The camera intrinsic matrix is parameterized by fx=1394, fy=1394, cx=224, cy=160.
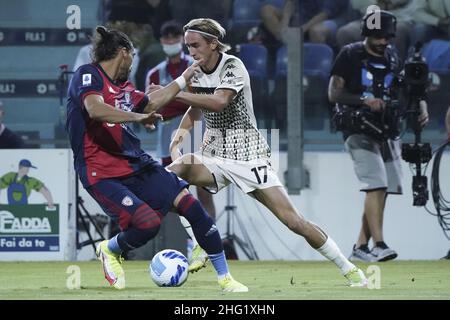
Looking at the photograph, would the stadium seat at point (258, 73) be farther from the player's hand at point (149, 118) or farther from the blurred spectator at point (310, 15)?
the player's hand at point (149, 118)

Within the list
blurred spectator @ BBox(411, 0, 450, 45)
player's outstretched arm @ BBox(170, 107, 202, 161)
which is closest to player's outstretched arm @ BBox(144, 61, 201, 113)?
player's outstretched arm @ BBox(170, 107, 202, 161)

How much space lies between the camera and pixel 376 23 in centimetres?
1566

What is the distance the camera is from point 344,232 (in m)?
16.1

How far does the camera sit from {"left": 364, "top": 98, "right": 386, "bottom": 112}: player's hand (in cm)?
1581

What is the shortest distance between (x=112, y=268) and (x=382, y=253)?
5528 mm

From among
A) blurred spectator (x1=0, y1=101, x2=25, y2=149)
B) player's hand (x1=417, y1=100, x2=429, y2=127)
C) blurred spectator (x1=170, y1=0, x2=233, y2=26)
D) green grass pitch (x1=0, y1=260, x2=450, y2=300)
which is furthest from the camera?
blurred spectator (x1=170, y1=0, x2=233, y2=26)

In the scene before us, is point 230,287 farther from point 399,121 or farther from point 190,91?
point 399,121

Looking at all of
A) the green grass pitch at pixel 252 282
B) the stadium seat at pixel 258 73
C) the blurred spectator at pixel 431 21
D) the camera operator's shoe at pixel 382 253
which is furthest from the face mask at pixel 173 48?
the camera operator's shoe at pixel 382 253

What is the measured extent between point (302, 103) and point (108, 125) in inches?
230

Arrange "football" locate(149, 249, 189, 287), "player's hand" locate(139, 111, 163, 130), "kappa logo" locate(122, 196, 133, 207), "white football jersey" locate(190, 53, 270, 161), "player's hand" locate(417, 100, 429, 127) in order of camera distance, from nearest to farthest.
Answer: "player's hand" locate(139, 111, 163, 130) → "kappa logo" locate(122, 196, 133, 207) → "football" locate(149, 249, 189, 287) → "white football jersey" locate(190, 53, 270, 161) → "player's hand" locate(417, 100, 429, 127)

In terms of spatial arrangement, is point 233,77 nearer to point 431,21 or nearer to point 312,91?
point 312,91

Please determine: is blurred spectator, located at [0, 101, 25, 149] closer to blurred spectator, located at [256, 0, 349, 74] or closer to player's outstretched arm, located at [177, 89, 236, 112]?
blurred spectator, located at [256, 0, 349, 74]

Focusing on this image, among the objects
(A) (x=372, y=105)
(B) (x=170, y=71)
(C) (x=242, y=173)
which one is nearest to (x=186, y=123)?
(C) (x=242, y=173)

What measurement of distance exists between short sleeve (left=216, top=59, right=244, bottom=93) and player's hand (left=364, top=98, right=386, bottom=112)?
15.7 ft
